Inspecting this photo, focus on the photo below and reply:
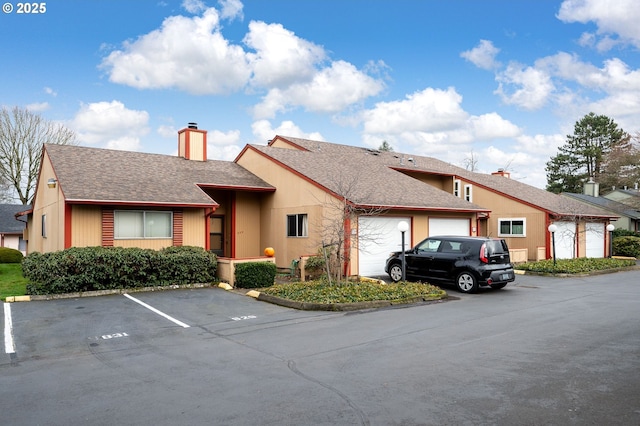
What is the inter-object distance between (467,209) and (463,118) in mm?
17947

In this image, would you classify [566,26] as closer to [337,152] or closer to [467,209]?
[467,209]

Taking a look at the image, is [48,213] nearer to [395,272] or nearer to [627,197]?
[395,272]

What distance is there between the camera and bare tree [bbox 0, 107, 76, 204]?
119ft

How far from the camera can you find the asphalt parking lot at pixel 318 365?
15.9 feet

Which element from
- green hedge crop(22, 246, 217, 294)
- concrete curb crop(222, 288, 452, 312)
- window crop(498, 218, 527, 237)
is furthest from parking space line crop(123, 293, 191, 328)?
window crop(498, 218, 527, 237)

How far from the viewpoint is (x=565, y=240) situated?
2659 cm

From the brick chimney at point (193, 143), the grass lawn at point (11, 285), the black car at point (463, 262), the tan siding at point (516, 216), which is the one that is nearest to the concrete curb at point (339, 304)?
the black car at point (463, 262)

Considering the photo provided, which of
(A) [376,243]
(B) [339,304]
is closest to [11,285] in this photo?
(B) [339,304]

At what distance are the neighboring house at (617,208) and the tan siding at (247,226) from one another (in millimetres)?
28432

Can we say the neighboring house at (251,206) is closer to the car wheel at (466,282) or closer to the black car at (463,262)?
the black car at (463,262)

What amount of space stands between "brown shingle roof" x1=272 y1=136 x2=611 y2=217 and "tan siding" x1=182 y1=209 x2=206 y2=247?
10.1 meters

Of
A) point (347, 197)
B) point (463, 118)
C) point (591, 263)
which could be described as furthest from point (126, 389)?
point (463, 118)

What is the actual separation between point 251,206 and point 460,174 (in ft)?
46.0

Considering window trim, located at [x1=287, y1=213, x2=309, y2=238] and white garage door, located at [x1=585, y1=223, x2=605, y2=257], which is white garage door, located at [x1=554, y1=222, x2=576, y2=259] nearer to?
white garage door, located at [x1=585, y1=223, x2=605, y2=257]
